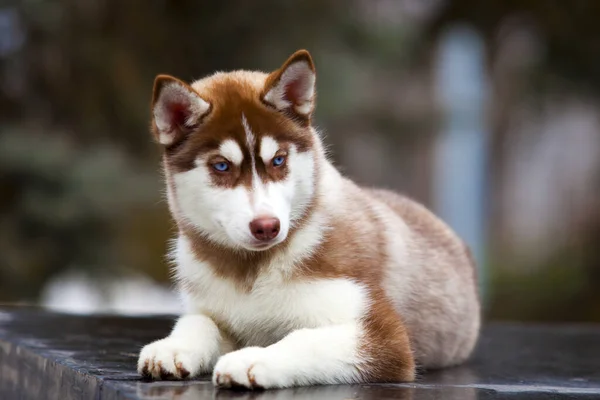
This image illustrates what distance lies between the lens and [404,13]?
1007 centimetres

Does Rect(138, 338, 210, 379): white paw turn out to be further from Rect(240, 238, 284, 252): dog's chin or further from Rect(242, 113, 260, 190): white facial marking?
Rect(242, 113, 260, 190): white facial marking

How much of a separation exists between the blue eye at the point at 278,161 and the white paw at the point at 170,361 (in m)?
0.71

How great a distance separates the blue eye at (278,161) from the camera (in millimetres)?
3137

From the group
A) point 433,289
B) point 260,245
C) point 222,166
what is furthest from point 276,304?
point 433,289

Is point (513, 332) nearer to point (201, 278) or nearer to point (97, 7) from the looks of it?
point (201, 278)

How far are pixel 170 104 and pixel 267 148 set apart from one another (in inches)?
15.7

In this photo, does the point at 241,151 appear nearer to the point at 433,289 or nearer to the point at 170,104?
the point at 170,104

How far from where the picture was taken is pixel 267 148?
3098 millimetres

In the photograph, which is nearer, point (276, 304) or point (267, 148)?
point (267, 148)

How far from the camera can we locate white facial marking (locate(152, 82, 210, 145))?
10.3 feet

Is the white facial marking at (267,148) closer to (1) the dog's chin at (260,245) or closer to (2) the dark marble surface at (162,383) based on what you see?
(1) the dog's chin at (260,245)

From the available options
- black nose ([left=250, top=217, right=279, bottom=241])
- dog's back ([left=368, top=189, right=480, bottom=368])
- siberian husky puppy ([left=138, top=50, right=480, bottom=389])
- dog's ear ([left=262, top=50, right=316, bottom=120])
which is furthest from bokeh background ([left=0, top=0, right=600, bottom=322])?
black nose ([left=250, top=217, right=279, bottom=241])

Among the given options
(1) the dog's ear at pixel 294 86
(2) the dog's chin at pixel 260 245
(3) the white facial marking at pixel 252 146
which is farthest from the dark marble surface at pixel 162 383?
(1) the dog's ear at pixel 294 86

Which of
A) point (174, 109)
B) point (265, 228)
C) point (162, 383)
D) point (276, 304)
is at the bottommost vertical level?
point (162, 383)
